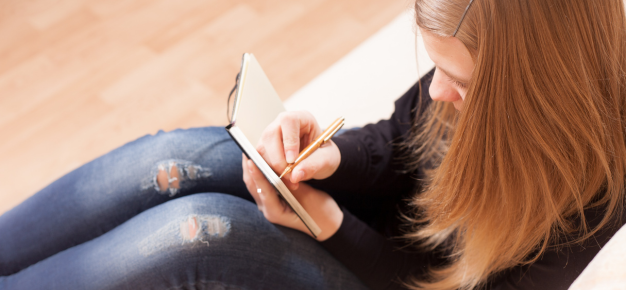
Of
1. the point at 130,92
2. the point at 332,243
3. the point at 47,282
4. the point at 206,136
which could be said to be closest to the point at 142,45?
the point at 130,92

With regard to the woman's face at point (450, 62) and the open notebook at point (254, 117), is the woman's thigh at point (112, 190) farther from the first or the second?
the woman's face at point (450, 62)

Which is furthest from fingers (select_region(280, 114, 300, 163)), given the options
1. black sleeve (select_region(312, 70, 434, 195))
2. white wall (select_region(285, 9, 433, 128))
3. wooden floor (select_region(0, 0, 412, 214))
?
wooden floor (select_region(0, 0, 412, 214))

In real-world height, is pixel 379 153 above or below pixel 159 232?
below

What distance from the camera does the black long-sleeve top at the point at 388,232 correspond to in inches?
20.2

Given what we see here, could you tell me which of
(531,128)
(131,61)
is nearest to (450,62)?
(531,128)

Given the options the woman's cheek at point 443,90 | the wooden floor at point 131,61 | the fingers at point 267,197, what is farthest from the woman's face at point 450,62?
the wooden floor at point 131,61

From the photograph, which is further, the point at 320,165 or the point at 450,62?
the point at 320,165

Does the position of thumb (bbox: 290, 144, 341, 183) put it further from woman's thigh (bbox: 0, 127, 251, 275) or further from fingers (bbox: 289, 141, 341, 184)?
woman's thigh (bbox: 0, 127, 251, 275)

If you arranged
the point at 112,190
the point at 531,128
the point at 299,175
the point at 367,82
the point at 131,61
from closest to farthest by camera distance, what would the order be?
1. the point at 531,128
2. the point at 299,175
3. the point at 112,190
4. the point at 367,82
5. the point at 131,61

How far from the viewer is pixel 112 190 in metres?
0.72

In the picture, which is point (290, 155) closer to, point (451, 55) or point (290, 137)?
point (290, 137)

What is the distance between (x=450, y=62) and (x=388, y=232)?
1.19 ft

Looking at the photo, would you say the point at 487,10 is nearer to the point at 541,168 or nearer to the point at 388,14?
the point at 541,168

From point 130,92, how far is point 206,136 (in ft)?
2.12
